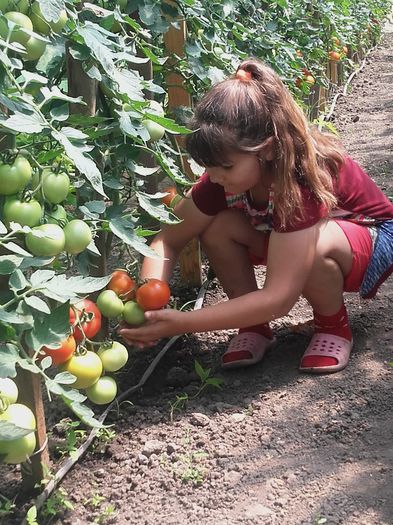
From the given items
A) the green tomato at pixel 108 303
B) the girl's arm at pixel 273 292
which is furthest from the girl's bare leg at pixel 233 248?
the green tomato at pixel 108 303

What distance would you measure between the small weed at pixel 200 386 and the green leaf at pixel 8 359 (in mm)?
875

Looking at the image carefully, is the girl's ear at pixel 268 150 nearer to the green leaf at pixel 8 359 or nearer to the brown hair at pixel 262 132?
the brown hair at pixel 262 132

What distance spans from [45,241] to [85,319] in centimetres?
32

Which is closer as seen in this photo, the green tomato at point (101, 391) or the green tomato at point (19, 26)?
the green tomato at point (19, 26)

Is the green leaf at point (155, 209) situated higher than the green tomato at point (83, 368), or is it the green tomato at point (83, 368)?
the green leaf at point (155, 209)

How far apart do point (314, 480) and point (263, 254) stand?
0.82m

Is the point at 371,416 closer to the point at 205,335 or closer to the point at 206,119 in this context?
the point at 205,335

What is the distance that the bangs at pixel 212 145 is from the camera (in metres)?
1.84

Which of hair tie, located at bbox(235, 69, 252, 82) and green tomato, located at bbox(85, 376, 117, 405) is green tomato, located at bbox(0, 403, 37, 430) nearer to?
green tomato, located at bbox(85, 376, 117, 405)

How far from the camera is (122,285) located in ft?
5.88

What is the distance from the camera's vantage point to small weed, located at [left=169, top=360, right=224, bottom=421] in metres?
2.03

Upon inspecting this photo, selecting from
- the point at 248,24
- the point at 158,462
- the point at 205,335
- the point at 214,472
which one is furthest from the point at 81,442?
the point at 248,24

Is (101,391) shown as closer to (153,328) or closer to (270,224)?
(153,328)

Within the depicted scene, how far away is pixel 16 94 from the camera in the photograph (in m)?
1.22
